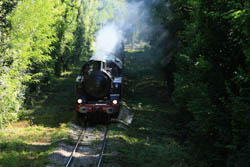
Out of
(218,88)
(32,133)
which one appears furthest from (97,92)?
(218,88)

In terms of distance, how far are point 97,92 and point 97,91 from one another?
66mm

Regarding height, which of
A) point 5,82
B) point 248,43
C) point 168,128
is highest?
point 248,43

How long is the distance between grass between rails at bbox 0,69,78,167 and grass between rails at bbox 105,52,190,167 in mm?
2649

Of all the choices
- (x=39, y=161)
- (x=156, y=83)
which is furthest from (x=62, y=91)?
(x=39, y=161)

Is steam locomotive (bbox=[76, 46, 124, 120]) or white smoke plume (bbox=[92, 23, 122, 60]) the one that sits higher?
white smoke plume (bbox=[92, 23, 122, 60])

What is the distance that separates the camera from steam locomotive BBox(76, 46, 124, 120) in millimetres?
17672

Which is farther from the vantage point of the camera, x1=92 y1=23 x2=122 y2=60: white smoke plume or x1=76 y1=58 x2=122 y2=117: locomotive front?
x1=92 y1=23 x2=122 y2=60: white smoke plume

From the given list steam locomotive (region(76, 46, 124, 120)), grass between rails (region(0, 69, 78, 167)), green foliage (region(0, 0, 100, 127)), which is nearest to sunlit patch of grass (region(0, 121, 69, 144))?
grass between rails (region(0, 69, 78, 167))

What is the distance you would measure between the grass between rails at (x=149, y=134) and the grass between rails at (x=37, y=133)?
265 centimetres

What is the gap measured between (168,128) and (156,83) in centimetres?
1484

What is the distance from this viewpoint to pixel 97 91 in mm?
17844

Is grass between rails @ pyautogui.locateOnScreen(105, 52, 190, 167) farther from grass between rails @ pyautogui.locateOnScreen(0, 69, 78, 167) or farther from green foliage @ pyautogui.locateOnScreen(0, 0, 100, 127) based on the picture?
green foliage @ pyautogui.locateOnScreen(0, 0, 100, 127)

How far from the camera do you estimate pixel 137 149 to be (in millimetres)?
13930

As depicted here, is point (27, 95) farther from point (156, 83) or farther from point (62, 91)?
point (156, 83)
